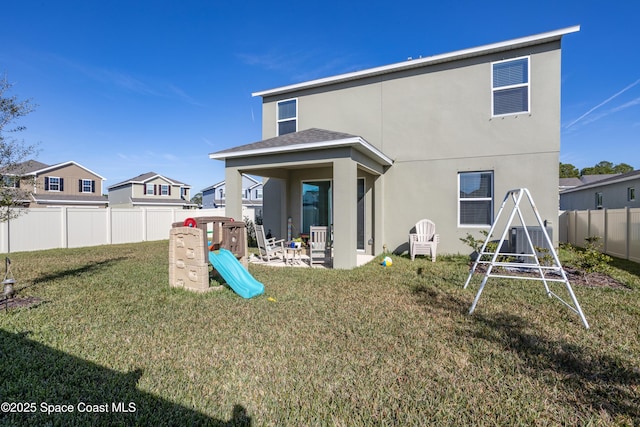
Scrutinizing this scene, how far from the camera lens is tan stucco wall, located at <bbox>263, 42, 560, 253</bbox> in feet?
→ 27.7

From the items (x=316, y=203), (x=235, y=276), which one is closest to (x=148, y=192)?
(x=316, y=203)

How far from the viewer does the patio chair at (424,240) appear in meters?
8.77

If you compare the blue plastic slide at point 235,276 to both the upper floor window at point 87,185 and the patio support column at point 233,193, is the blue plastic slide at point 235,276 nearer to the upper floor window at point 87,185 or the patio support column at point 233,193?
the patio support column at point 233,193

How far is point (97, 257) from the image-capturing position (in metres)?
10.0

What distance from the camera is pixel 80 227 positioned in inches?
525

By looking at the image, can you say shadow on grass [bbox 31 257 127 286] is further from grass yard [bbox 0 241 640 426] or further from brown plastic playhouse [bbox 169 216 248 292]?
brown plastic playhouse [bbox 169 216 248 292]

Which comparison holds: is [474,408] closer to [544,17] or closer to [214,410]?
[214,410]

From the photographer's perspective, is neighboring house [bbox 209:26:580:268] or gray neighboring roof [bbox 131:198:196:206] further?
gray neighboring roof [bbox 131:198:196:206]

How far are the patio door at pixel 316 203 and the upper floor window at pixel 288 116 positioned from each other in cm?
231

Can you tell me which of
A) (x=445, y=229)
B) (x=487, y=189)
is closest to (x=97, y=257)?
(x=445, y=229)

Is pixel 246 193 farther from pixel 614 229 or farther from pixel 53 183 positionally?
pixel 614 229

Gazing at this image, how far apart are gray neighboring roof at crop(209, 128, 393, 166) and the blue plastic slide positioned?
3.51 metres

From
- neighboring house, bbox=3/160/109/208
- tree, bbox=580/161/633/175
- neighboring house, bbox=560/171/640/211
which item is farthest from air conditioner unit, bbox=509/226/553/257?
tree, bbox=580/161/633/175

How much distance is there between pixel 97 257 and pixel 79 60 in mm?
6903
